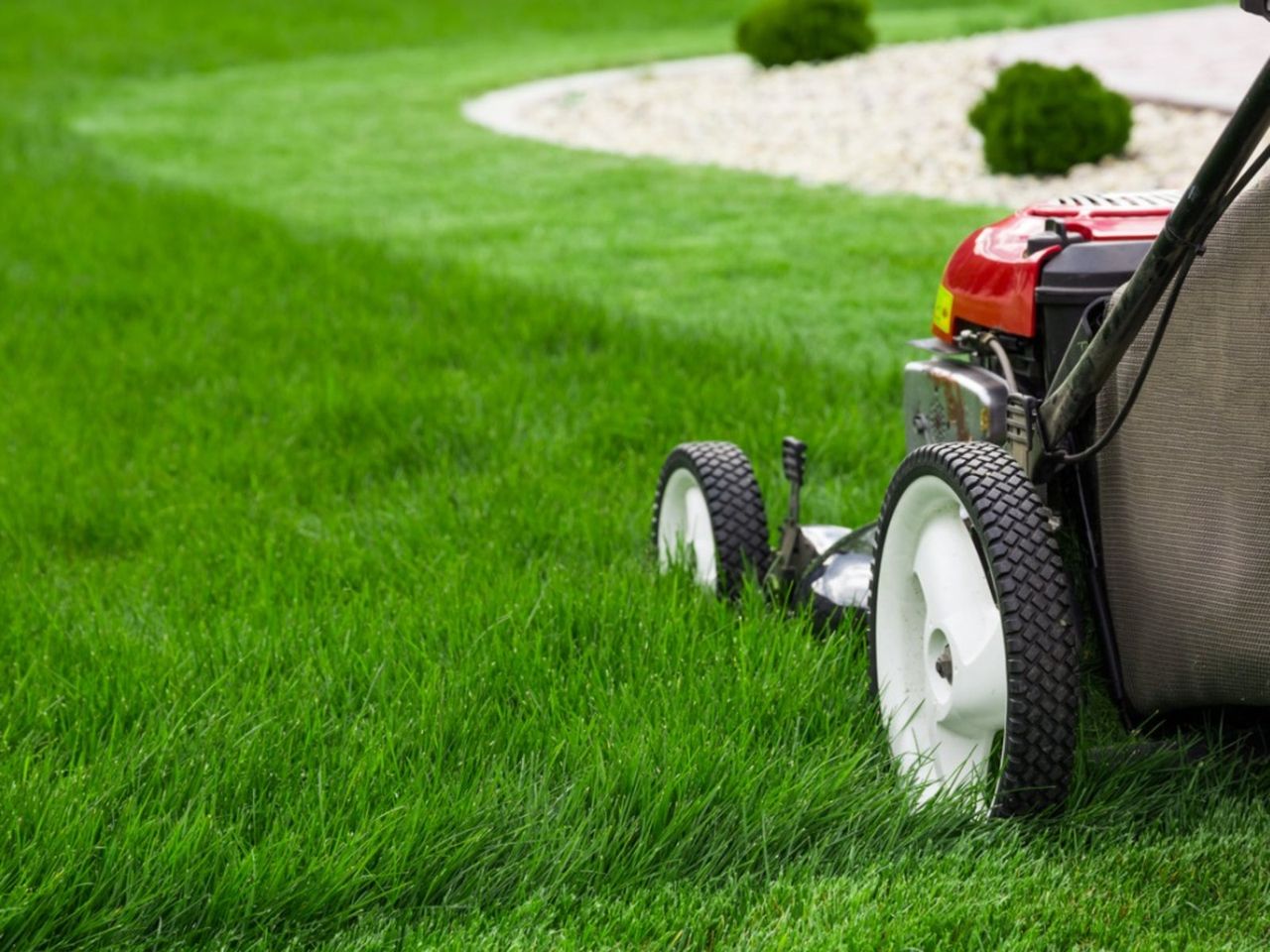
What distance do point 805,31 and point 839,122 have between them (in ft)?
10.8

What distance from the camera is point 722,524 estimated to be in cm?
287

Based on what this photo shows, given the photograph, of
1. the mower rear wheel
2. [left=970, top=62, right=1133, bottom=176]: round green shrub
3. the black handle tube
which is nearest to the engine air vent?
the black handle tube

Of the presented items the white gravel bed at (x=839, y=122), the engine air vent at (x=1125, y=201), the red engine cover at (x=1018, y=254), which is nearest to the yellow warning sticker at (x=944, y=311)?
the red engine cover at (x=1018, y=254)

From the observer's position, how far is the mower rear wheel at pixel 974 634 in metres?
1.89

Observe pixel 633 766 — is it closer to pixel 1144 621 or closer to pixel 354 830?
pixel 354 830

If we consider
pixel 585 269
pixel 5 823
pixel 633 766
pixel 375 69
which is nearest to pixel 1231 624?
pixel 633 766

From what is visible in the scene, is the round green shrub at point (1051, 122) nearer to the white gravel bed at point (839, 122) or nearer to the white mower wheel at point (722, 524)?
the white gravel bed at point (839, 122)

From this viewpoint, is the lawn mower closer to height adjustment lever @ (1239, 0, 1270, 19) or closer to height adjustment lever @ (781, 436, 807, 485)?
height adjustment lever @ (1239, 0, 1270, 19)

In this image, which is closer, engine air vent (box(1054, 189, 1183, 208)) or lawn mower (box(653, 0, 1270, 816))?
lawn mower (box(653, 0, 1270, 816))

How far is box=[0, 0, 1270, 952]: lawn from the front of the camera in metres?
1.88

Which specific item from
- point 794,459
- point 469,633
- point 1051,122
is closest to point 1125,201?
point 794,459

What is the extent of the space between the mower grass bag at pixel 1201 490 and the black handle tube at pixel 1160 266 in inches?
2.0

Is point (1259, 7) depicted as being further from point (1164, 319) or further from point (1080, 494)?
point (1080, 494)

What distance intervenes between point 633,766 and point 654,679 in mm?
286
